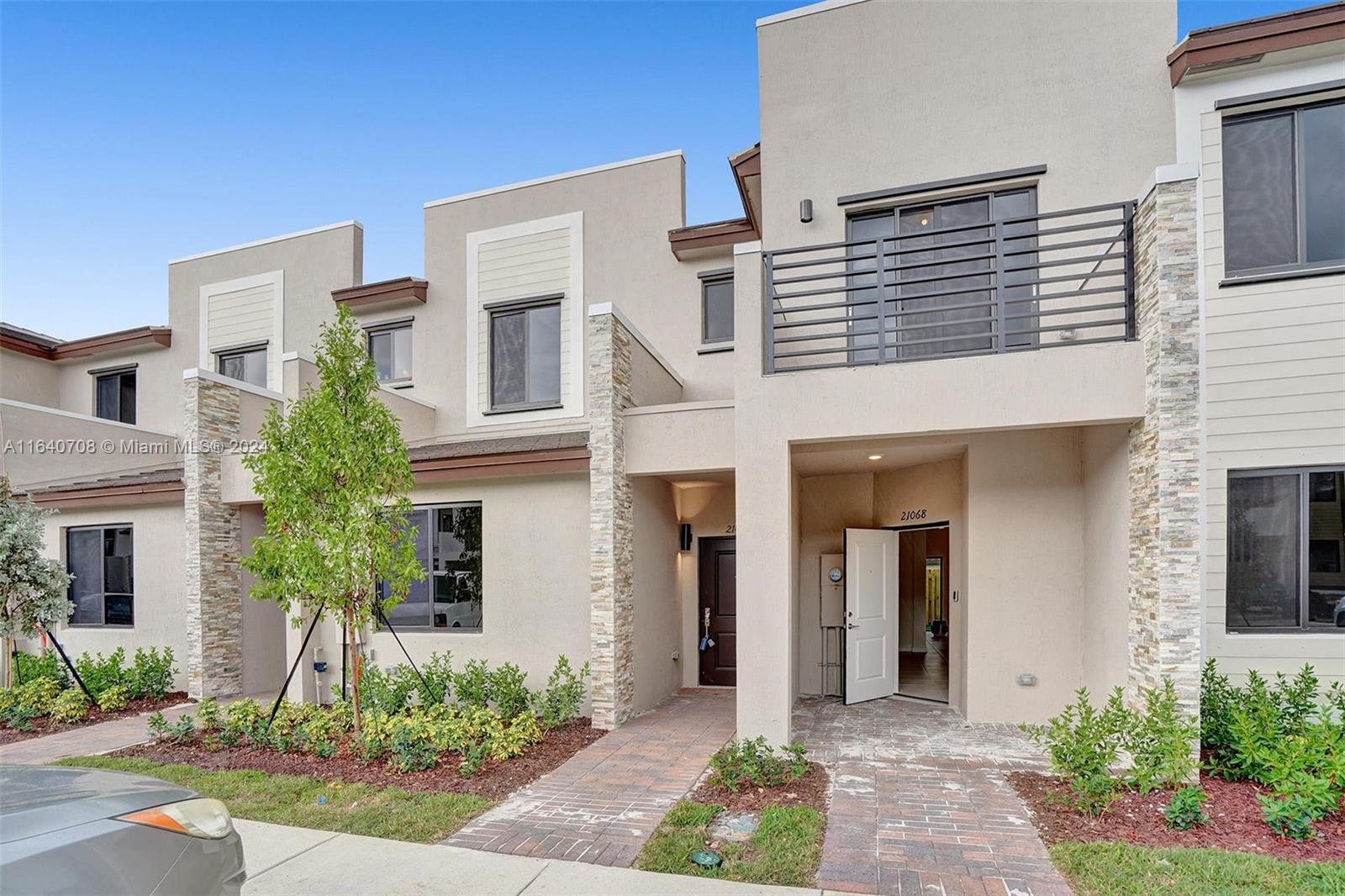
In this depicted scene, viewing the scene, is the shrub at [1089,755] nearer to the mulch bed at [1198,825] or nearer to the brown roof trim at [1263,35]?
the mulch bed at [1198,825]

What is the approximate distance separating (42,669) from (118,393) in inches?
293

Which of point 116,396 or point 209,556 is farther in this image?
point 116,396

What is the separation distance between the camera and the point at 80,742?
7.98 meters

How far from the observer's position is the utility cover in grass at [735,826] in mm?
4984

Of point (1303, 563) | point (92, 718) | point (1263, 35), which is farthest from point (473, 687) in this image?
point (1263, 35)

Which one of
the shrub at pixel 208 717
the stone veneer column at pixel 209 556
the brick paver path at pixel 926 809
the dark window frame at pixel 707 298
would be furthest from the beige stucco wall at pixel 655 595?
the stone veneer column at pixel 209 556

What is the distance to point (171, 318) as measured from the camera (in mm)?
14734

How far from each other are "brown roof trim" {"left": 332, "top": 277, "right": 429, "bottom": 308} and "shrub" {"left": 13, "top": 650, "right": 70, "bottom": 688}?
23.0 feet

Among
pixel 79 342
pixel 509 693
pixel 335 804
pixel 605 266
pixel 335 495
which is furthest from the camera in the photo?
pixel 79 342

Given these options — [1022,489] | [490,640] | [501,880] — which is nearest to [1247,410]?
[1022,489]

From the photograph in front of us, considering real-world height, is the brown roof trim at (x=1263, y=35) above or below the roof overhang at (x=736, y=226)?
above

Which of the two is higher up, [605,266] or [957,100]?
[957,100]

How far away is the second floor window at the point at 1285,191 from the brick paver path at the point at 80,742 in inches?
501

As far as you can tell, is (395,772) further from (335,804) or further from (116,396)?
(116,396)
